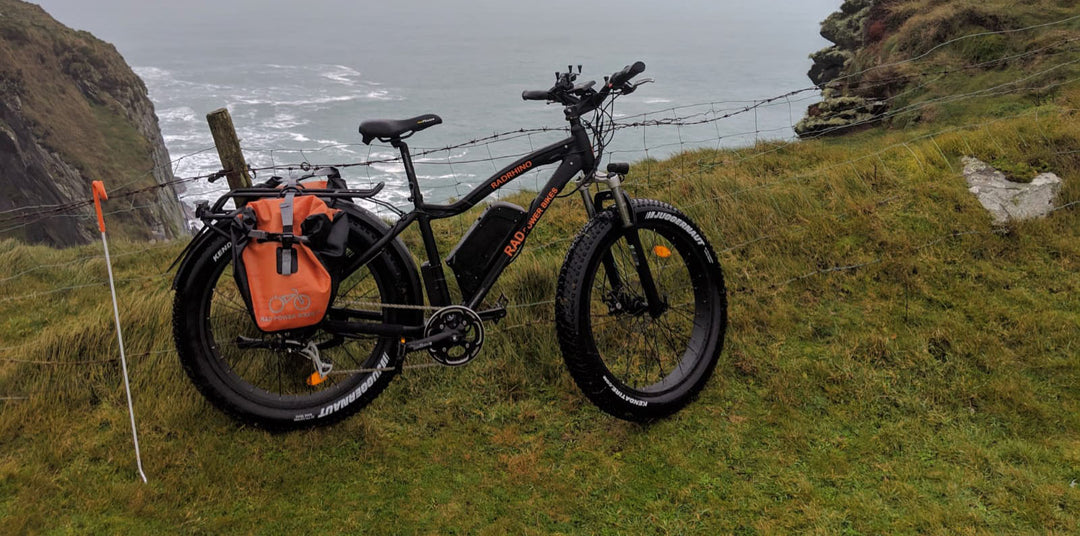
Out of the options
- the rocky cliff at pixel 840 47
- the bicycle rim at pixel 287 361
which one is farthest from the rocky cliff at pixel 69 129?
the bicycle rim at pixel 287 361

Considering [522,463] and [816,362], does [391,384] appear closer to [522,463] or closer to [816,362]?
[522,463]

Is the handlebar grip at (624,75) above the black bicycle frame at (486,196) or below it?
above

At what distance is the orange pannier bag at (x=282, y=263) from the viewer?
2842 millimetres

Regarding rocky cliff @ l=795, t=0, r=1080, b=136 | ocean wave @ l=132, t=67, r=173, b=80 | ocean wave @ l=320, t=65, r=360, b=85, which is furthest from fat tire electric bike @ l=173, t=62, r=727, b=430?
ocean wave @ l=132, t=67, r=173, b=80

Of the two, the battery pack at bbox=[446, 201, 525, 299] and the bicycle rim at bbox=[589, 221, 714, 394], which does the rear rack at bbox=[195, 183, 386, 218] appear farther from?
the bicycle rim at bbox=[589, 221, 714, 394]

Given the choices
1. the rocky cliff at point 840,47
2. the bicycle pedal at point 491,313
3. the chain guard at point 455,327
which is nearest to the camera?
the chain guard at point 455,327

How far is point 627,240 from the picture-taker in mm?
3420

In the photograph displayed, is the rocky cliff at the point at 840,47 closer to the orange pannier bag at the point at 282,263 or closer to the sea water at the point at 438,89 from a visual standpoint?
the sea water at the point at 438,89

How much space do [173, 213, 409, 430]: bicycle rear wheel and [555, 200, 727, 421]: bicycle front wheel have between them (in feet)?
2.91

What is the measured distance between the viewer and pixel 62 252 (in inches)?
277

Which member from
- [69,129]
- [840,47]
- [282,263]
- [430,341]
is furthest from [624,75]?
[69,129]

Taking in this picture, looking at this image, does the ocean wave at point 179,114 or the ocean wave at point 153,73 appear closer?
the ocean wave at point 179,114

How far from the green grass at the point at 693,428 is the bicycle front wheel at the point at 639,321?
20 centimetres

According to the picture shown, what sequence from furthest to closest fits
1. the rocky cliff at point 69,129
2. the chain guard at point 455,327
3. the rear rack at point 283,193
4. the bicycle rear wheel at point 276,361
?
the rocky cliff at point 69,129 < the chain guard at point 455,327 < the bicycle rear wheel at point 276,361 < the rear rack at point 283,193
